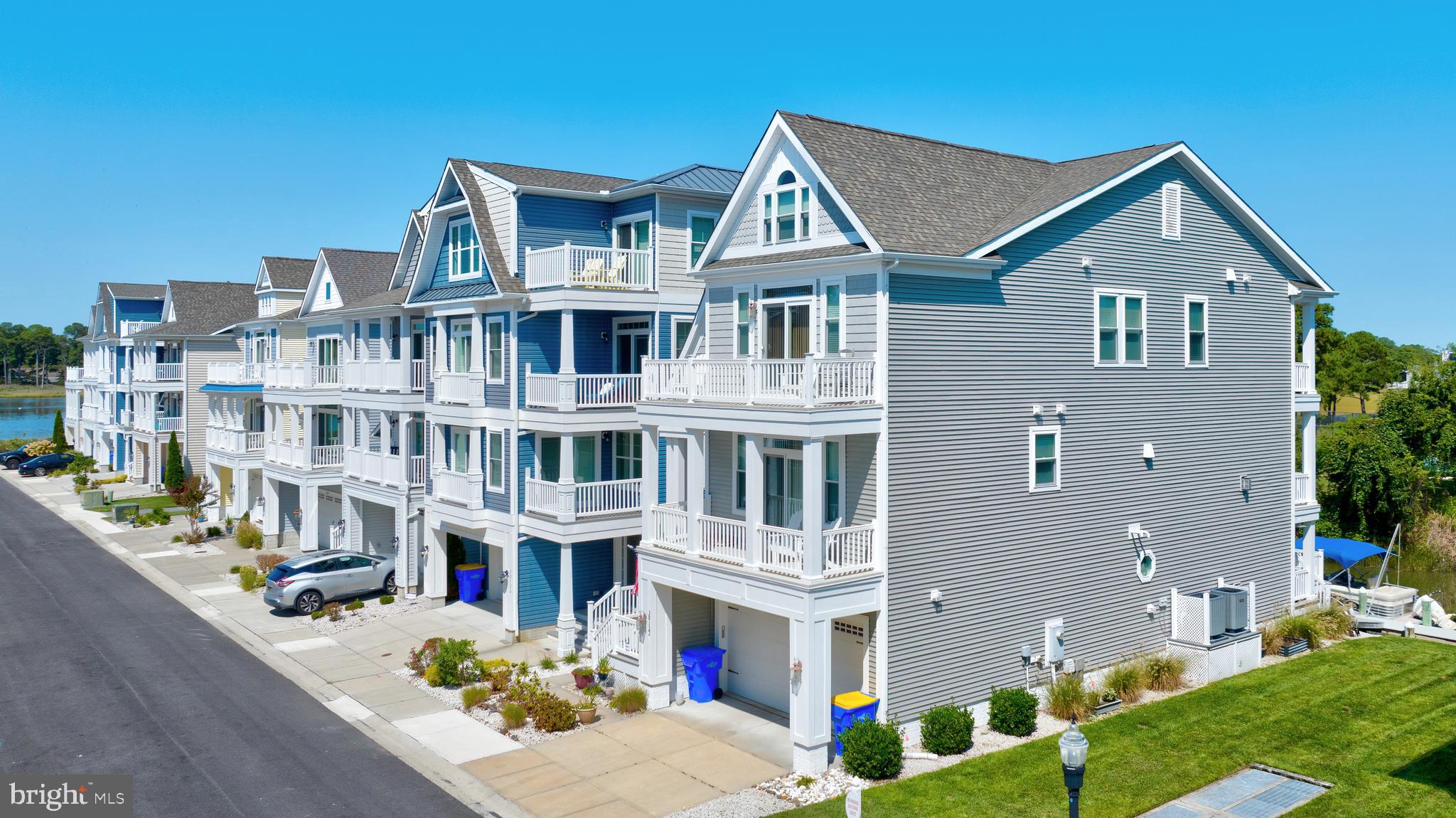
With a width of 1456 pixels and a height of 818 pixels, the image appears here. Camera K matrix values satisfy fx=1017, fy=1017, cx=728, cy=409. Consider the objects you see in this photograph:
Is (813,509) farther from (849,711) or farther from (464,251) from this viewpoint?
(464,251)

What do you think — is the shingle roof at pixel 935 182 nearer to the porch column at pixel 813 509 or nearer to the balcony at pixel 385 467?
the porch column at pixel 813 509

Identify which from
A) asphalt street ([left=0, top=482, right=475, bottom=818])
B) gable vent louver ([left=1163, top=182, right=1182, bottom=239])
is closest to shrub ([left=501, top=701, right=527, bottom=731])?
asphalt street ([left=0, top=482, right=475, bottom=818])

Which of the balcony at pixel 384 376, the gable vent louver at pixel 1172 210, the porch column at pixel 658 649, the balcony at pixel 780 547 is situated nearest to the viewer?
the balcony at pixel 780 547

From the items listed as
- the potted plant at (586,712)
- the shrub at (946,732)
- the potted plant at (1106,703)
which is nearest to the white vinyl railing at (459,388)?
the potted plant at (586,712)

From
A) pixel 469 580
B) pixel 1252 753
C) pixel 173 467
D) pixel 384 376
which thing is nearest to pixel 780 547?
pixel 1252 753

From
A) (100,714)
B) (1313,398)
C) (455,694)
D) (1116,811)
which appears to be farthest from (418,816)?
(1313,398)

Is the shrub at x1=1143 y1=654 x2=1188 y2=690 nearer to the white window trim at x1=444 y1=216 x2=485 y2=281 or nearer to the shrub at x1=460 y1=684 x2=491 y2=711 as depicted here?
the shrub at x1=460 y1=684 x2=491 y2=711

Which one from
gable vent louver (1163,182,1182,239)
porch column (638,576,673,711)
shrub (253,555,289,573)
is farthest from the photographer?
shrub (253,555,289,573)
